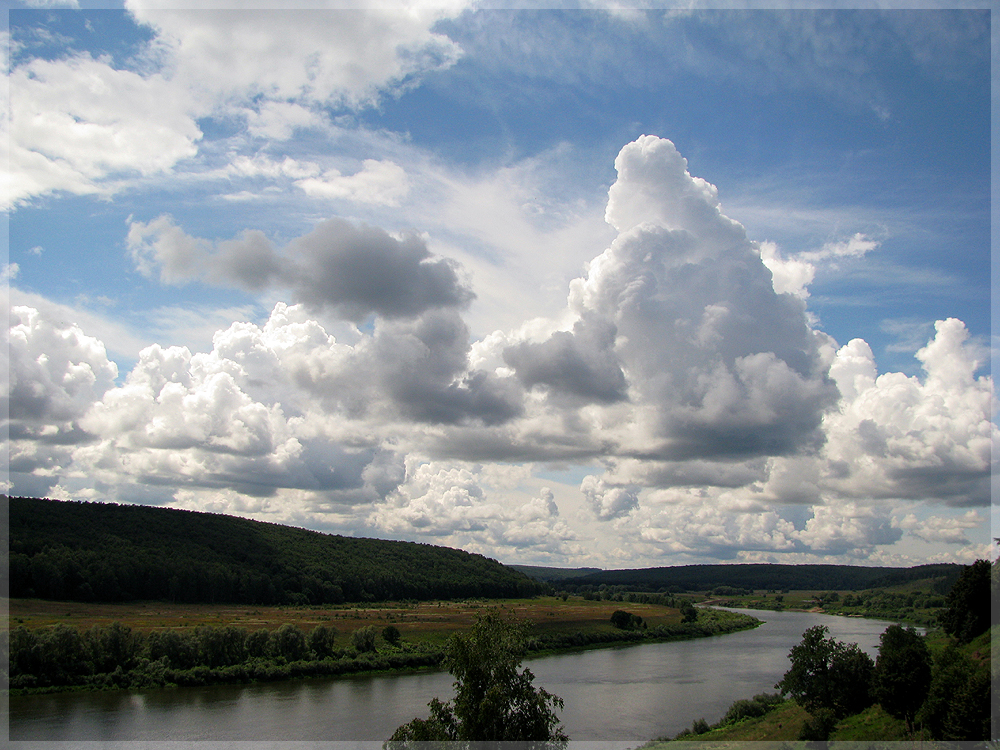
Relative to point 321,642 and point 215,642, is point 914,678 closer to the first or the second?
point 321,642

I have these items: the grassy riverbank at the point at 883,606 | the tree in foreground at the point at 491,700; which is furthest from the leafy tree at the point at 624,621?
the tree in foreground at the point at 491,700

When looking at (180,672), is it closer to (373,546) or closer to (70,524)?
(70,524)

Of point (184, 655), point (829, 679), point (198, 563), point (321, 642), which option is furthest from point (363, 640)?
point (198, 563)

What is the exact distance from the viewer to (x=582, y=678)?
210 ft

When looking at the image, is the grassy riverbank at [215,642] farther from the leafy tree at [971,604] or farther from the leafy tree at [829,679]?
the leafy tree at [971,604]

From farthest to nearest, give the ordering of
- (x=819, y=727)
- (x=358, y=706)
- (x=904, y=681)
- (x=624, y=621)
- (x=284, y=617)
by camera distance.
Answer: (x=624, y=621) < (x=284, y=617) < (x=358, y=706) < (x=819, y=727) < (x=904, y=681)

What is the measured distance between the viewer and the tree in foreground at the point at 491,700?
18.0m

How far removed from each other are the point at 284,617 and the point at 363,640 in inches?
1055

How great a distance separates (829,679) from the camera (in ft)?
129

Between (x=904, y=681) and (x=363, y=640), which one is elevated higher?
(x=904, y=681)

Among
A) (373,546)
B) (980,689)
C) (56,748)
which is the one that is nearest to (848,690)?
(980,689)

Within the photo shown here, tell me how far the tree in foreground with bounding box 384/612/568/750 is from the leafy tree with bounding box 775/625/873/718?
27243 millimetres

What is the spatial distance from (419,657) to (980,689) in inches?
2228

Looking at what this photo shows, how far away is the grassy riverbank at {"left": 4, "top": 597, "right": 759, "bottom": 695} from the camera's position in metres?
56.4
